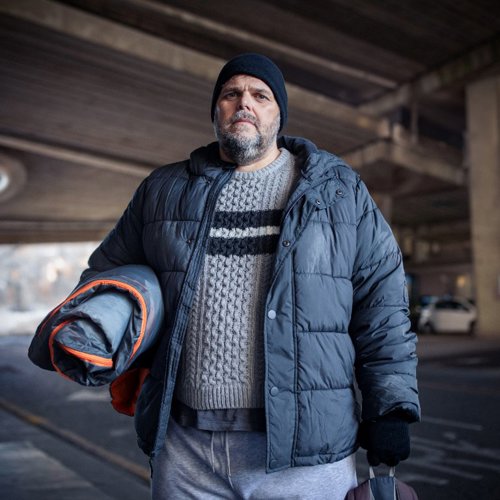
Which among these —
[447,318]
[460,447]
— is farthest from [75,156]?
[460,447]

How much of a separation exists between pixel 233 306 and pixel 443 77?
2037 centimetres

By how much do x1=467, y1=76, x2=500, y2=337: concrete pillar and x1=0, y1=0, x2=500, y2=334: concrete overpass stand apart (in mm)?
37

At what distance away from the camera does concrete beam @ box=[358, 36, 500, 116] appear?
18.1 meters

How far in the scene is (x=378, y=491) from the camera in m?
1.75

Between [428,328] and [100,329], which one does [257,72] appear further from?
[428,328]

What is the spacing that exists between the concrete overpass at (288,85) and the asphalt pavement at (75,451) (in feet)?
28.9

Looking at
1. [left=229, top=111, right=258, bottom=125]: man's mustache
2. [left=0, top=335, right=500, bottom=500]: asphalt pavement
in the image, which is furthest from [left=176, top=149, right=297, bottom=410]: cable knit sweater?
[left=0, top=335, right=500, bottom=500]: asphalt pavement

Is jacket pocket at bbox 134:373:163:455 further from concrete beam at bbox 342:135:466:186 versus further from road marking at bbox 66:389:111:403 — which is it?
concrete beam at bbox 342:135:466:186

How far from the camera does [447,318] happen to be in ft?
69.5

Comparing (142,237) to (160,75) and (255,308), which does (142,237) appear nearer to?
(255,308)

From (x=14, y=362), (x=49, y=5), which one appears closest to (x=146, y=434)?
(x=14, y=362)

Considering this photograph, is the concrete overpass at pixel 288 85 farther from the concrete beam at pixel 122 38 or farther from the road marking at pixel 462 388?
the road marking at pixel 462 388

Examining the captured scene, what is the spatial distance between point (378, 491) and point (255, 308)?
660mm

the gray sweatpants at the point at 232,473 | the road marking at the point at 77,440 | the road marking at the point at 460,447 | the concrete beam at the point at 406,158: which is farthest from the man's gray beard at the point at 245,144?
the concrete beam at the point at 406,158
